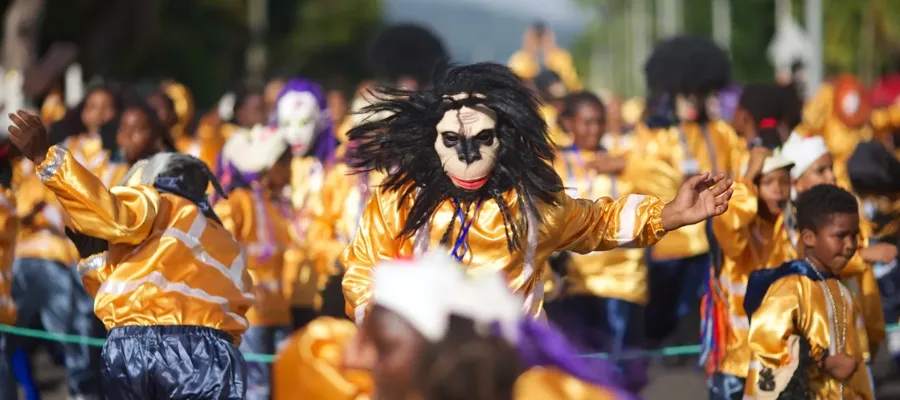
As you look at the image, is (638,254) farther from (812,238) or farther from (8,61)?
(8,61)

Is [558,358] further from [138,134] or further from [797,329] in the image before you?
[138,134]

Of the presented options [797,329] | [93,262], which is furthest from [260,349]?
[797,329]

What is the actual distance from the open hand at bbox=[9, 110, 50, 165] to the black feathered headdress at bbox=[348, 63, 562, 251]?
1.20 meters

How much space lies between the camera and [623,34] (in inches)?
3767

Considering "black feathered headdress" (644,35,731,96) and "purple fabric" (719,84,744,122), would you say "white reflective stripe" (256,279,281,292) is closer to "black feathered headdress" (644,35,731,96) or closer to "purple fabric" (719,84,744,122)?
"black feathered headdress" (644,35,731,96)

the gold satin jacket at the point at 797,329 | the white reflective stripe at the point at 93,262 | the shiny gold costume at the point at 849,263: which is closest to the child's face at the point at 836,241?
the gold satin jacket at the point at 797,329

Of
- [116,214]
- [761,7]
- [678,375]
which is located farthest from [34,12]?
[761,7]

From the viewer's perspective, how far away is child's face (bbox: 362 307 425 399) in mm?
3959

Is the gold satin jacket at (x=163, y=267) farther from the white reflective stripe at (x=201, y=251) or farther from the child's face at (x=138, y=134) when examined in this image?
the child's face at (x=138, y=134)

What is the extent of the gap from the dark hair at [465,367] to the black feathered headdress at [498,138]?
217cm

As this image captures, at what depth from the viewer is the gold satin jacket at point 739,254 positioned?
7.77m

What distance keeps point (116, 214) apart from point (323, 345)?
240 centimetres

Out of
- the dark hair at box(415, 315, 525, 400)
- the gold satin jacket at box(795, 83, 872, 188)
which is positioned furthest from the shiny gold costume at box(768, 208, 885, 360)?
the gold satin jacket at box(795, 83, 872, 188)

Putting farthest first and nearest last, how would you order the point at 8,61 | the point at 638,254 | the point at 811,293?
1. the point at 8,61
2. the point at 638,254
3. the point at 811,293
